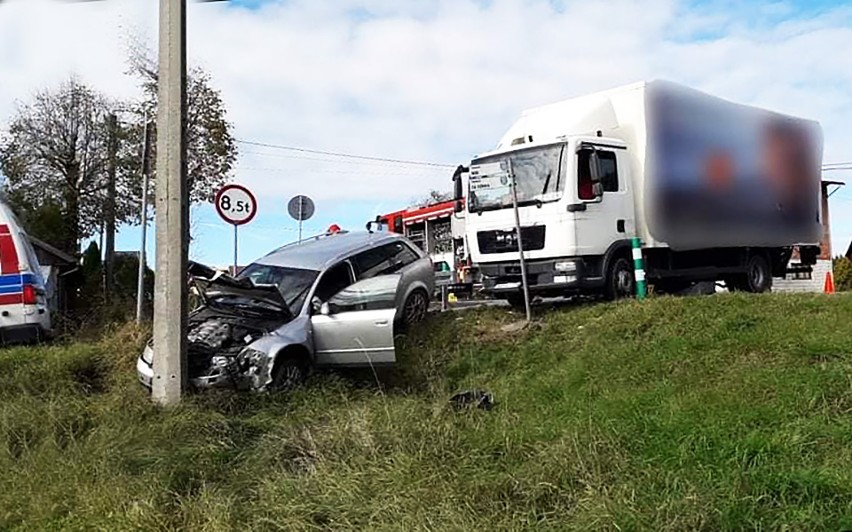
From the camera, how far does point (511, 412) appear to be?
272 inches

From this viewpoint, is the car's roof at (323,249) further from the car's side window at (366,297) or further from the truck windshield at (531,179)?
the truck windshield at (531,179)

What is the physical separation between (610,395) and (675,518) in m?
2.89

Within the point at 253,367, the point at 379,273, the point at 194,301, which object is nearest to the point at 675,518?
the point at 253,367

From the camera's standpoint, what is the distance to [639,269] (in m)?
11.6

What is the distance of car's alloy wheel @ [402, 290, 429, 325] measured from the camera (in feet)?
37.8

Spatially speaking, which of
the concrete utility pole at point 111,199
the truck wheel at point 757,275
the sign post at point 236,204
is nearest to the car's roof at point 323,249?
the sign post at point 236,204

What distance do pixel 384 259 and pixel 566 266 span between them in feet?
8.17

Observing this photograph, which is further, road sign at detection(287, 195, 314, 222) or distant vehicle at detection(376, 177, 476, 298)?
distant vehicle at detection(376, 177, 476, 298)

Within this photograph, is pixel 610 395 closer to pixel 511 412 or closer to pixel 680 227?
pixel 511 412

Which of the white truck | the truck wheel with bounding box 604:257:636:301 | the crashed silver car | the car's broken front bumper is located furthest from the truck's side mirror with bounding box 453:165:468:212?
the car's broken front bumper

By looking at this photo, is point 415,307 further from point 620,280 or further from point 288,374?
point 288,374

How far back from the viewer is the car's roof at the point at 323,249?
A: 10.4 meters

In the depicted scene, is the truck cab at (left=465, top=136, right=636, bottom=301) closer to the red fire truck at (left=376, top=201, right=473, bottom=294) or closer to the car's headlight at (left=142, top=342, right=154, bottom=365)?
the car's headlight at (left=142, top=342, right=154, bottom=365)

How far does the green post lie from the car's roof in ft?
11.0
